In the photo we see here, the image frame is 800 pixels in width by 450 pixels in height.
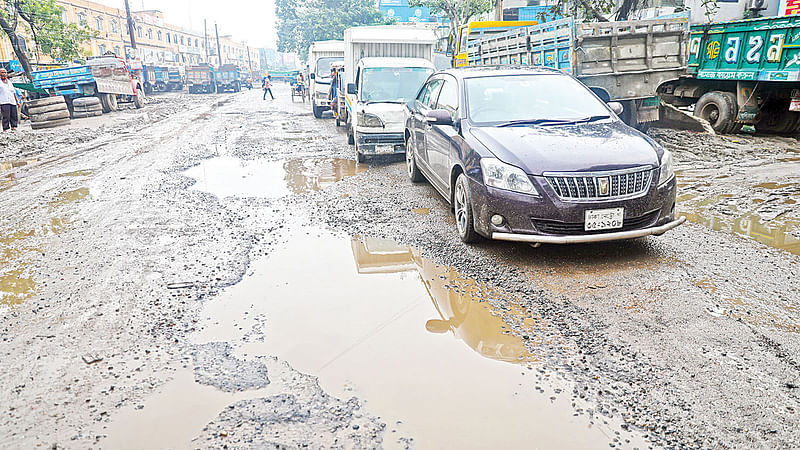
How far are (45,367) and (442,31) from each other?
38.8 m

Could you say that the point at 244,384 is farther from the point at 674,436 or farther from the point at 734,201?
the point at 734,201

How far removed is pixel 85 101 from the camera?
2300 centimetres

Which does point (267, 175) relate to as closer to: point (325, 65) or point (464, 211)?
point (464, 211)

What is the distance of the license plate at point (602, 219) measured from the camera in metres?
4.47

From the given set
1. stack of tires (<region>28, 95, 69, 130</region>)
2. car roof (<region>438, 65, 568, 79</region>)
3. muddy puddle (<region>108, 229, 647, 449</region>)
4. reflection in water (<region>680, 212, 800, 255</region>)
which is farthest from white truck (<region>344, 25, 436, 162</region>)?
stack of tires (<region>28, 95, 69, 130</region>)

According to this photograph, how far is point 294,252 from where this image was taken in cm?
526

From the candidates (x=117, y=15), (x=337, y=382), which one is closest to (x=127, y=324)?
(x=337, y=382)

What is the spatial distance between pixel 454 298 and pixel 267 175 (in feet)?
18.4

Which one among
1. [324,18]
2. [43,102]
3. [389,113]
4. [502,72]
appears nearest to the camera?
[502,72]

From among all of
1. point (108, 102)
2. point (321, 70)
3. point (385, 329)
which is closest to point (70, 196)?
point (385, 329)

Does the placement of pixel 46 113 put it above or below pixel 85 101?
below

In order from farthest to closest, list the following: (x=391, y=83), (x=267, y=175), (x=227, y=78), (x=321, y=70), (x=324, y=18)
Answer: (x=227, y=78) < (x=324, y=18) < (x=321, y=70) < (x=391, y=83) < (x=267, y=175)

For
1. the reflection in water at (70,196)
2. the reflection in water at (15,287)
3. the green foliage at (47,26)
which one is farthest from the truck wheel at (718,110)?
the green foliage at (47,26)

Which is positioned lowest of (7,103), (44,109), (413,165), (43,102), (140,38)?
(413,165)
